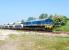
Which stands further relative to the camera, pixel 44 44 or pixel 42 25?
pixel 42 25

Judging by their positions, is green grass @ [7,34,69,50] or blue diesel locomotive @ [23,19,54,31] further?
blue diesel locomotive @ [23,19,54,31]

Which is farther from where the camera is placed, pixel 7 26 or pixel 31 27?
pixel 7 26

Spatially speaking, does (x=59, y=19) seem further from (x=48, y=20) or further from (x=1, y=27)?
(x=1, y=27)

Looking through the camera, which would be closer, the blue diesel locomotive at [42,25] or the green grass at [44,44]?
the green grass at [44,44]

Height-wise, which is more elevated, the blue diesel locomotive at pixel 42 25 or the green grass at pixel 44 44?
the blue diesel locomotive at pixel 42 25

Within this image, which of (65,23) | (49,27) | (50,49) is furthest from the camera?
(65,23)

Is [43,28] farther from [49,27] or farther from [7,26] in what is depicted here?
[7,26]

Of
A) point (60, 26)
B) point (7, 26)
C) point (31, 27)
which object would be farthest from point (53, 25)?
point (7, 26)

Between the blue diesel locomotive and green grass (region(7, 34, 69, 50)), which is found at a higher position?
the blue diesel locomotive

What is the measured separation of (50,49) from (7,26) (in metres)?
43.3

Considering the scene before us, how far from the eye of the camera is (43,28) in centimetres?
4838

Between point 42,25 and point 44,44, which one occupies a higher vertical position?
point 42,25

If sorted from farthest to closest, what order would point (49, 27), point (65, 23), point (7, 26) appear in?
point (7, 26)
point (65, 23)
point (49, 27)

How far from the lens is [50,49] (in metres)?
22.4
